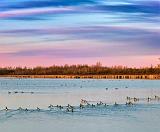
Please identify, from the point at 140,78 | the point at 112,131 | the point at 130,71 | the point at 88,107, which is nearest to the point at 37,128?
the point at 112,131

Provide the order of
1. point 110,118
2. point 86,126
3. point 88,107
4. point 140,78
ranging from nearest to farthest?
point 86,126, point 110,118, point 88,107, point 140,78

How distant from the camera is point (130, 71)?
194m

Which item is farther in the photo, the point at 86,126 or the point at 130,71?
the point at 130,71

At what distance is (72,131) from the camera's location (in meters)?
27.2

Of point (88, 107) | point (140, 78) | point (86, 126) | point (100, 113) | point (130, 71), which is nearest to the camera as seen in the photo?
point (86, 126)

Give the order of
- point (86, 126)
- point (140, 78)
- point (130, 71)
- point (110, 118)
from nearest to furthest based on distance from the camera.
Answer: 1. point (86, 126)
2. point (110, 118)
3. point (140, 78)
4. point (130, 71)

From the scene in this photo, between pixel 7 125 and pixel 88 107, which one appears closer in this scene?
pixel 7 125

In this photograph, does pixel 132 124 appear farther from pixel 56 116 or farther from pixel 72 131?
pixel 56 116

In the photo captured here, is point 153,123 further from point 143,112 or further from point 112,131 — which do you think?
point 143,112

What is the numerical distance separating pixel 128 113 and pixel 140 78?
469ft

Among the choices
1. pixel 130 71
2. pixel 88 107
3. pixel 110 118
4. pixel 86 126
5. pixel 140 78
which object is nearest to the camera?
pixel 86 126

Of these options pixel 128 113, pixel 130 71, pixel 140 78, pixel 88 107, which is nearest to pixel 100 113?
pixel 128 113

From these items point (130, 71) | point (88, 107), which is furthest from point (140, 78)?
point (88, 107)

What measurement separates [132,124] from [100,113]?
6.73 m
